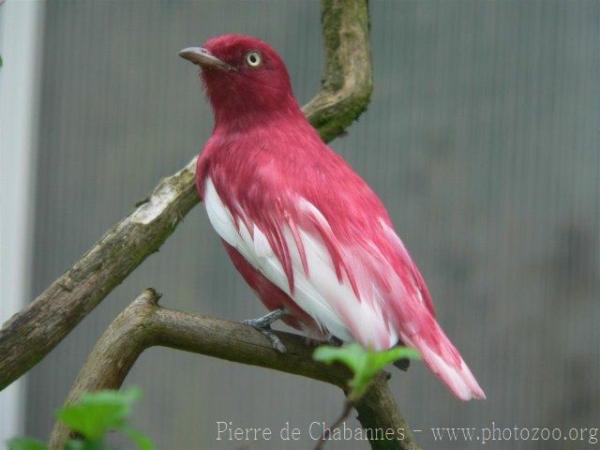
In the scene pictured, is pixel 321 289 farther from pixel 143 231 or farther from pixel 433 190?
pixel 433 190

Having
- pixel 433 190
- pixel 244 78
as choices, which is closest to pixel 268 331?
pixel 244 78

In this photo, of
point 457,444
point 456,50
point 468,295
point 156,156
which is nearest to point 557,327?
point 468,295

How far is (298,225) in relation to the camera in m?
1.50

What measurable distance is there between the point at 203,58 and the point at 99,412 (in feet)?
4.07

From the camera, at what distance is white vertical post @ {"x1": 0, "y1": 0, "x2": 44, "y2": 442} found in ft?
9.46

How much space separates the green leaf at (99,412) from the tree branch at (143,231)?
1.02 m

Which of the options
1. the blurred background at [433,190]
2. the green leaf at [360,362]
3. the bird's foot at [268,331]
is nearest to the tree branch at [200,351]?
the bird's foot at [268,331]

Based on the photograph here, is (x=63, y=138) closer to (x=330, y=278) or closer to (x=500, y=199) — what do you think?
(x=500, y=199)

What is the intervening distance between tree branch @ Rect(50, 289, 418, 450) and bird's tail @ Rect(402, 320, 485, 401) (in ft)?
0.53

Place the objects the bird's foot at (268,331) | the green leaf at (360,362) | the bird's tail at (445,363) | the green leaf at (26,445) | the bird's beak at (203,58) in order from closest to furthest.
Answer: the green leaf at (26,445)
the green leaf at (360,362)
the bird's tail at (445,363)
the bird's foot at (268,331)
the bird's beak at (203,58)

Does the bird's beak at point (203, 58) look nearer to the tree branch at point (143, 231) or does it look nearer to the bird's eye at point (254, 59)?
the bird's eye at point (254, 59)

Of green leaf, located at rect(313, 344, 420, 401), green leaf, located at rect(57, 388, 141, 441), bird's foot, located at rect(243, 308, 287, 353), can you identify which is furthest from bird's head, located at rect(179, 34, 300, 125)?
green leaf, located at rect(57, 388, 141, 441)

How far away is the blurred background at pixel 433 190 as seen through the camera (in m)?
2.87

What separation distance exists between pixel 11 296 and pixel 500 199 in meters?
1.42
